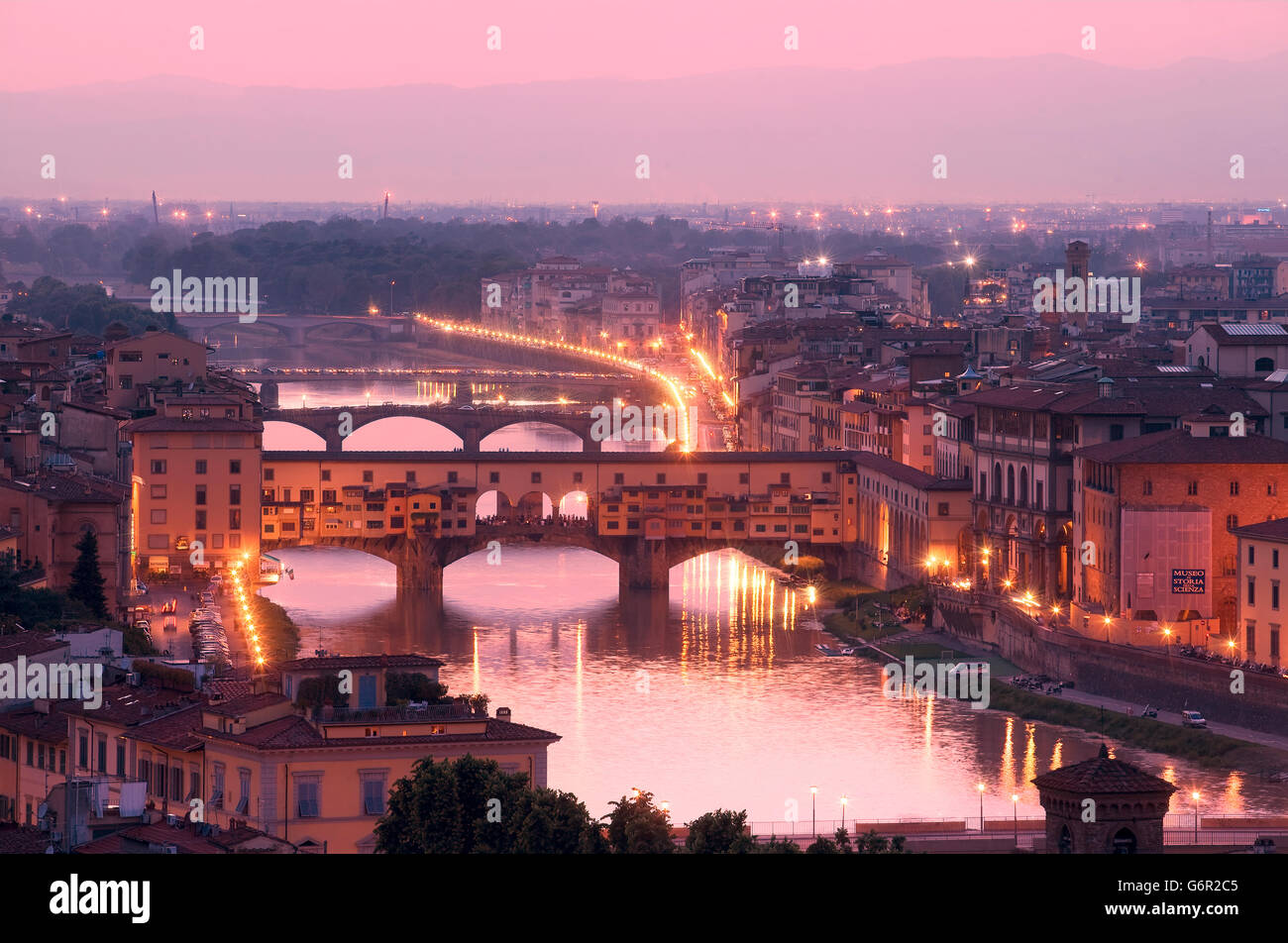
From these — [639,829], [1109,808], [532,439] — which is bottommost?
[532,439]

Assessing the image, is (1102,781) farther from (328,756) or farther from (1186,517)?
(1186,517)

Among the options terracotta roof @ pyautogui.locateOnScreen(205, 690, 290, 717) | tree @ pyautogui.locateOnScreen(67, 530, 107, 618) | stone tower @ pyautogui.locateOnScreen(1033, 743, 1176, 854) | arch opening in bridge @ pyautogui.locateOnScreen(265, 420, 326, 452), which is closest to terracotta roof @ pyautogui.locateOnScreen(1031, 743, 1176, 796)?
stone tower @ pyautogui.locateOnScreen(1033, 743, 1176, 854)

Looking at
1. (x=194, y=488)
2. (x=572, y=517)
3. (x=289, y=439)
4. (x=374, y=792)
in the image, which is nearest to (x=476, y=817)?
(x=374, y=792)

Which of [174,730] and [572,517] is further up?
[174,730]

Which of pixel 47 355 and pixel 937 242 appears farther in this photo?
pixel 937 242

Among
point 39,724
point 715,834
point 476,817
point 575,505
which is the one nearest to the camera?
Result: point 715,834

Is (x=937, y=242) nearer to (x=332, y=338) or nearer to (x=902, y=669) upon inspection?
(x=332, y=338)

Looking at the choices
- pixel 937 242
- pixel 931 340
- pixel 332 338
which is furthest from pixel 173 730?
pixel 937 242

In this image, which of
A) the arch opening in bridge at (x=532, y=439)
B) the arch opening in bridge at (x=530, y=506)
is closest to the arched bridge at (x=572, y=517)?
the arch opening in bridge at (x=530, y=506)
